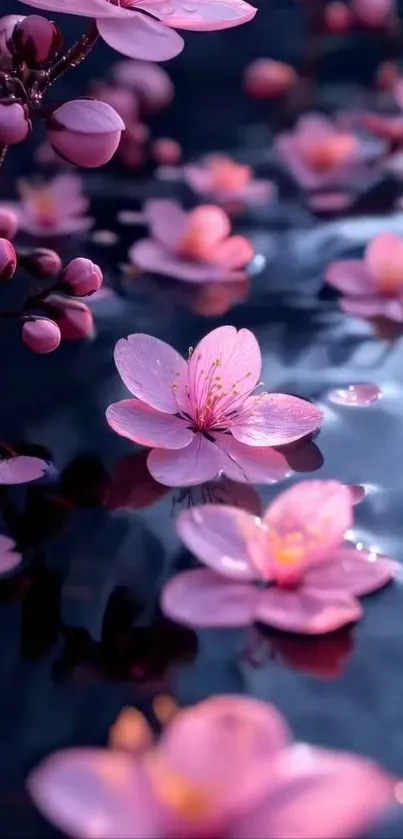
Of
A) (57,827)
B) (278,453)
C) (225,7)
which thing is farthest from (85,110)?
(57,827)

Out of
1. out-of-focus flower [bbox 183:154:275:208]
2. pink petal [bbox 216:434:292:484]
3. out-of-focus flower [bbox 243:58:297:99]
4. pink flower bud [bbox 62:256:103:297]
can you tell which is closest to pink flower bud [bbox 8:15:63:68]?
pink flower bud [bbox 62:256:103:297]

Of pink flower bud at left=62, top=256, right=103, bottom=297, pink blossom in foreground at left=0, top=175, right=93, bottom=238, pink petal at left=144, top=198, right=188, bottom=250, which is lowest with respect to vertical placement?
pink blossom in foreground at left=0, top=175, right=93, bottom=238

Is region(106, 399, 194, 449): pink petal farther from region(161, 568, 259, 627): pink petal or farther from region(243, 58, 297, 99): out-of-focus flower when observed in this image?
region(243, 58, 297, 99): out-of-focus flower

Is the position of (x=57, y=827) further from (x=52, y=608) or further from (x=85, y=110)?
(x=85, y=110)

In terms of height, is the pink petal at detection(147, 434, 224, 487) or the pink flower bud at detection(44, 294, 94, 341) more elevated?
the pink flower bud at detection(44, 294, 94, 341)

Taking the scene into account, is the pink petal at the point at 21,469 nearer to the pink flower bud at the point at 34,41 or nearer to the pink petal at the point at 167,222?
the pink flower bud at the point at 34,41
